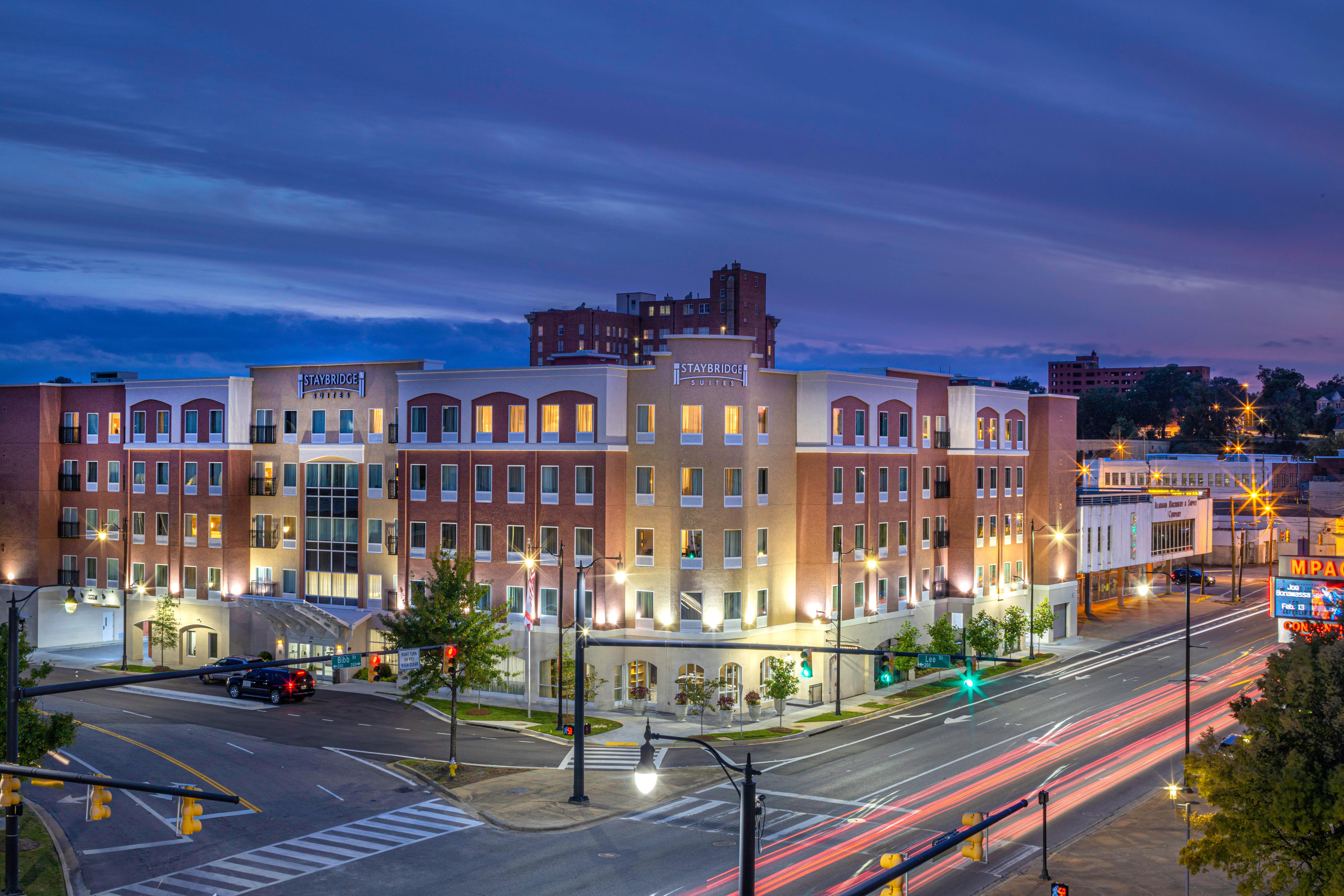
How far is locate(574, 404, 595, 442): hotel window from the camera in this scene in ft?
202

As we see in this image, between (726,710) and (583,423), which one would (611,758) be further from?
(583,423)

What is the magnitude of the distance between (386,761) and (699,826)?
638 inches

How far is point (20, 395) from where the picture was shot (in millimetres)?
81938

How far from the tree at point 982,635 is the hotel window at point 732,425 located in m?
20.0

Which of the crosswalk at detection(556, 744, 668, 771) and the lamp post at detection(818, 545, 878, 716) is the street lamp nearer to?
the crosswalk at detection(556, 744, 668, 771)

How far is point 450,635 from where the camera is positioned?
4906cm

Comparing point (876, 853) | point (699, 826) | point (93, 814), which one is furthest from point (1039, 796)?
point (93, 814)

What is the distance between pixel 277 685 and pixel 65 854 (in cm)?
2566

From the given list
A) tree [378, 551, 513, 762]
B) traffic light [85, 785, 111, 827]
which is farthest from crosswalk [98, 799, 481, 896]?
tree [378, 551, 513, 762]

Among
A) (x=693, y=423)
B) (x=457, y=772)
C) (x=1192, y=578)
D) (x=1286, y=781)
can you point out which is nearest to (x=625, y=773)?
(x=457, y=772)

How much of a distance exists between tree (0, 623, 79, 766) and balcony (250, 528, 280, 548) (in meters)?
35.4

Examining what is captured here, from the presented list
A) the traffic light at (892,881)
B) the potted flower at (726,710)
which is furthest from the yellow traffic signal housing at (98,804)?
the potted flower at (726,710)

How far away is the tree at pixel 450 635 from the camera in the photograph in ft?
158

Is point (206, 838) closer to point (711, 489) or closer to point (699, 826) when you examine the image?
point (699, 826)
